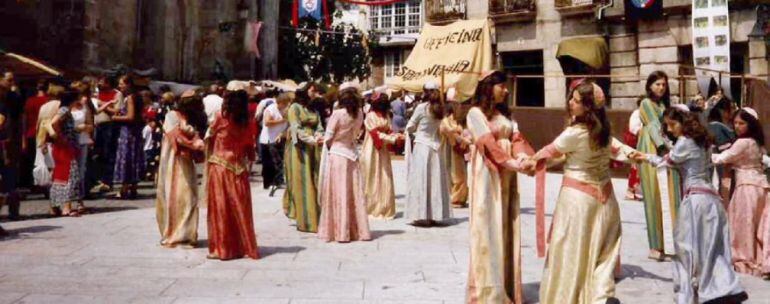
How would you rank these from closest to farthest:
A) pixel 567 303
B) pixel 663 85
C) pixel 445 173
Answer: pixel 567 303
pixel 663 85
pixel 445 173

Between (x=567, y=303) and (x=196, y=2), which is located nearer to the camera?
(x=567, y=303)

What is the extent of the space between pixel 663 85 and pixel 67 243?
19.9 ft

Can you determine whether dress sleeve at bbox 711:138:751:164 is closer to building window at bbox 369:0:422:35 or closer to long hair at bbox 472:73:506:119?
long hair at bbox 472:73:506:119

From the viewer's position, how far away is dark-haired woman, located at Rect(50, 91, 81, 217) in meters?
9.43

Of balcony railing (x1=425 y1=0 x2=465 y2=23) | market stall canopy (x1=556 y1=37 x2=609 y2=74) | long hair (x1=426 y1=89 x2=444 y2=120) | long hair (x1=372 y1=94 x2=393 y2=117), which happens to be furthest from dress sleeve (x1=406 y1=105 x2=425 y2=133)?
balcony railing (x1=425 y1=0 x2=465 y2=23)

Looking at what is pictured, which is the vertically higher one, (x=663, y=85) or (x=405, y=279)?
(x=663, y=85)

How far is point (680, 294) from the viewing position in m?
5.35

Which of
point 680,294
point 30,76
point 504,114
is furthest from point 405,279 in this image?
point 30,76

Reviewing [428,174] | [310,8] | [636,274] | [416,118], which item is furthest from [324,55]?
[636,274]

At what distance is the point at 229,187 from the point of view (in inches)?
273

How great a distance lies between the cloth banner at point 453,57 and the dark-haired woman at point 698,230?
8.17 metres

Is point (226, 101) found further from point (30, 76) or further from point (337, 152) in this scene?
point (30, 76)

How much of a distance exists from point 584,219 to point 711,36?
12.2 meters

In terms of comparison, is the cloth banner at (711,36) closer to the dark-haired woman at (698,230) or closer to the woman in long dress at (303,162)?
the woman in long dress at (303,162)
